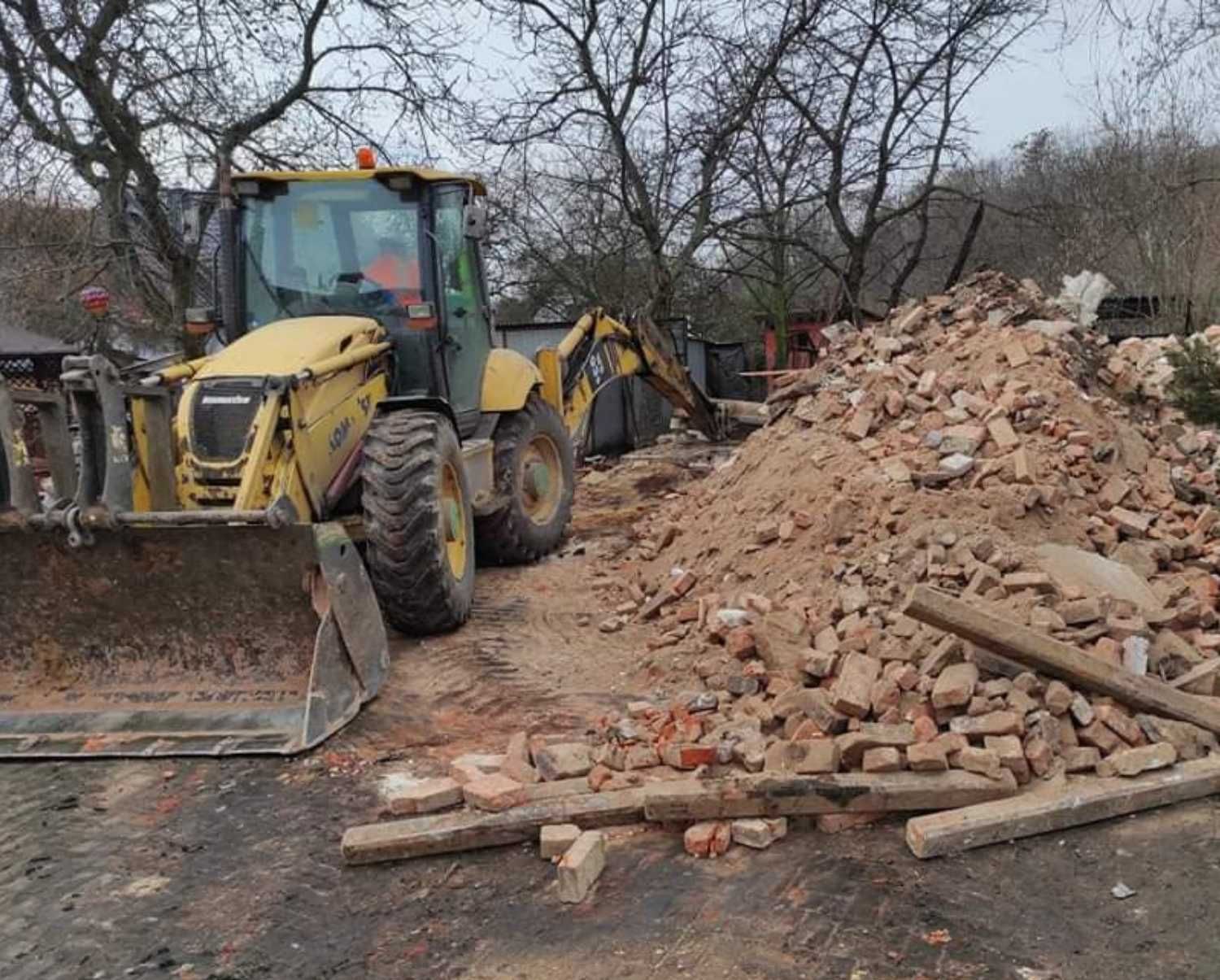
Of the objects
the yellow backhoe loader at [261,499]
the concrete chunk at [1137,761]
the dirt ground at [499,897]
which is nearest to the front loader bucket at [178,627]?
the yellow backhoe loader at [261,499]

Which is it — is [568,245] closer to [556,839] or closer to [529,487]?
[529,487]

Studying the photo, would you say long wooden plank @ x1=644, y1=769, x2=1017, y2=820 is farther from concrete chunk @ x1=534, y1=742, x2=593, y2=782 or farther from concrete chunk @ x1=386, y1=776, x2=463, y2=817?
concrete chunk @ x1=386, y1=776, x2=463, y2=817

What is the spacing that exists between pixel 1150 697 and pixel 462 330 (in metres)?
4.72

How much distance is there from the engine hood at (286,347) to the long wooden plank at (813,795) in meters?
3.05

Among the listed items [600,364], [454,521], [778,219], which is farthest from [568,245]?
[454,521]

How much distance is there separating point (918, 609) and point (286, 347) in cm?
358

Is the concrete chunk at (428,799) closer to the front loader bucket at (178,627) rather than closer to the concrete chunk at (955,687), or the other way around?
the front loader bucket at (178,627)

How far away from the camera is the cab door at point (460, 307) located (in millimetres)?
6805

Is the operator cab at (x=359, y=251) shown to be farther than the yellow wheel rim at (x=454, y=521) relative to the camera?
Yes

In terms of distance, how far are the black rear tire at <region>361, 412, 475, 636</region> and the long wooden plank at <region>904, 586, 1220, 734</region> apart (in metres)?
2.50

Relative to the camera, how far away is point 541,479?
8102 mm

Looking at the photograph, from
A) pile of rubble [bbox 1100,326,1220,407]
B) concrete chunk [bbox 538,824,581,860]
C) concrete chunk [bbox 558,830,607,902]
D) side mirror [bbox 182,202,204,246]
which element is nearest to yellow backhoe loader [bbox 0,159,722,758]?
side mirror [bbox 182,202,204,246]

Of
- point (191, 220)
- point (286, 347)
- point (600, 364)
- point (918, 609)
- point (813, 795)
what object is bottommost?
point (813, 795)

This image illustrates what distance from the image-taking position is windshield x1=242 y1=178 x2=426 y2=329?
6.75m
